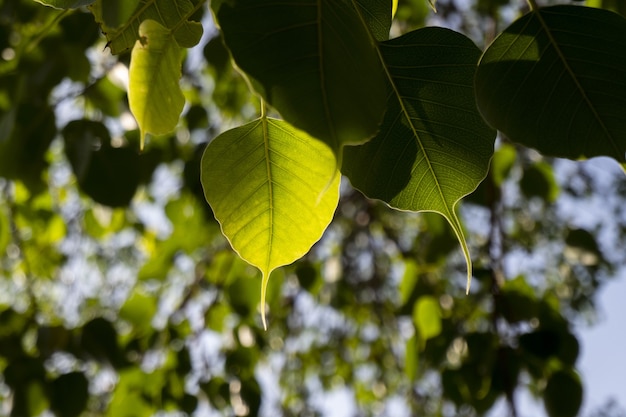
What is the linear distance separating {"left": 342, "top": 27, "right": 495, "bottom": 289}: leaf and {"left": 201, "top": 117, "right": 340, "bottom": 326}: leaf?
0.13ft

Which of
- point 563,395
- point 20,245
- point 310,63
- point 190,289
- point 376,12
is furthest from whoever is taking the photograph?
point 190,289

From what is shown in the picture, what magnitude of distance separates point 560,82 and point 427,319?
35.8 inches

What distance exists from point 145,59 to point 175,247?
1.25m

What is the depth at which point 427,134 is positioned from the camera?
547 mm

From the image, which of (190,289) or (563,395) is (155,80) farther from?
(190,289)

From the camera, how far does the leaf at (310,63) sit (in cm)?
39

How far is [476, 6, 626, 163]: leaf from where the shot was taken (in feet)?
1.54

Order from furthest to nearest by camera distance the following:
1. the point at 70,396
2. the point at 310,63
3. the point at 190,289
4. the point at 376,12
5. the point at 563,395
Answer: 1. the point at 190,289
2. the point at 70,396
3. the point at 563,395
4. the point at 376,12
5. the point at 310,63

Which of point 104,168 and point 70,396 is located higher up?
point 104,168

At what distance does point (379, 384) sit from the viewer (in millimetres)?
3246

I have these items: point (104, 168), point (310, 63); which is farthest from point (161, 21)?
point (104, 168)

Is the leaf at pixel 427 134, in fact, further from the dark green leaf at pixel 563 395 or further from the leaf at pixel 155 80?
the dark green leaf at pixel 563 395

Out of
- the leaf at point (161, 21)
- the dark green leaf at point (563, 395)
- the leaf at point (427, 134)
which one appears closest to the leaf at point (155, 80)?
the leaf at point (161, 21)

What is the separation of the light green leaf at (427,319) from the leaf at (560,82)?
2.93ft
